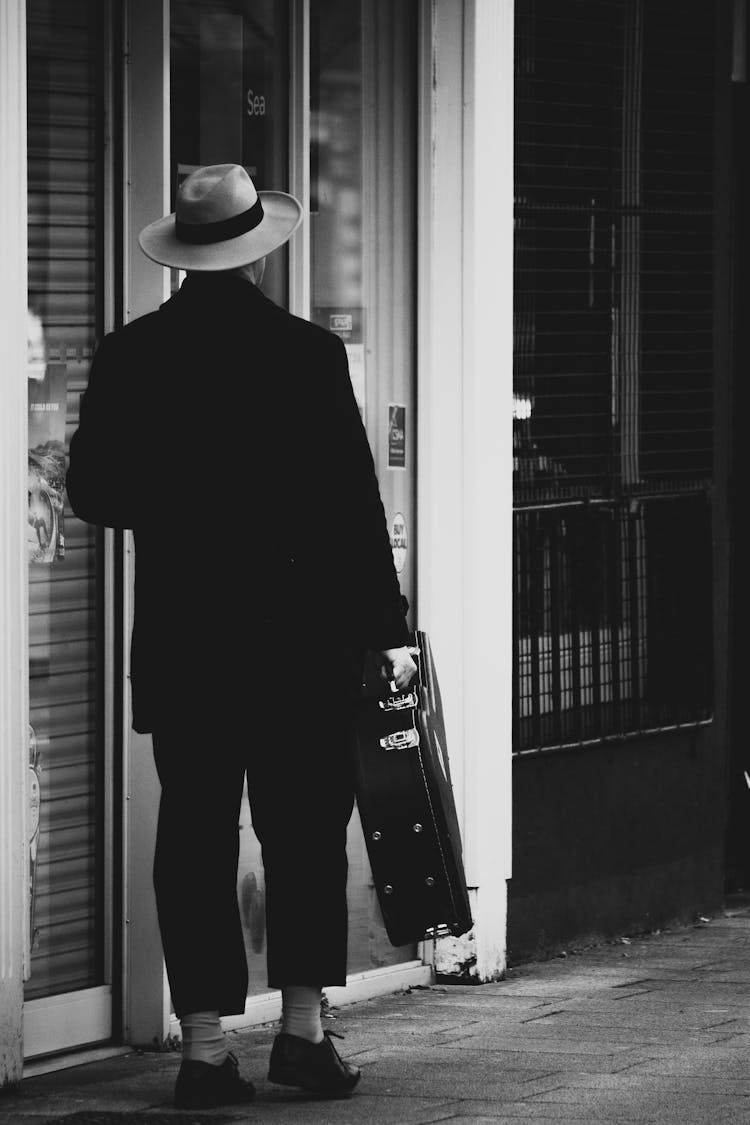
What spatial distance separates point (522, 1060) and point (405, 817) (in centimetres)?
66

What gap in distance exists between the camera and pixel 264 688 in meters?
4.93

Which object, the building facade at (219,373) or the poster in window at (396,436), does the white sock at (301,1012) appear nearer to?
the building facade at (219,373)

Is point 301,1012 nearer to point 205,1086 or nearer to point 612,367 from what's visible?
point 205,1086

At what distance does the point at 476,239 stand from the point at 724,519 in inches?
66.3

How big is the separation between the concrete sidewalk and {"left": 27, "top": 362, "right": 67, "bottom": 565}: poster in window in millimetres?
1249

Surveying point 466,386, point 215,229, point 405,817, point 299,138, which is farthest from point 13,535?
point 466,386

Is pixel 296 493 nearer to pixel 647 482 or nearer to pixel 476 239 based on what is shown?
pixel 476 239

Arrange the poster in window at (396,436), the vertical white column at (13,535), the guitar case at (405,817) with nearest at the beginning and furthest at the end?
the vertical white column at (13,535), the guitar case at (405,817), the poster in window at (396,436)

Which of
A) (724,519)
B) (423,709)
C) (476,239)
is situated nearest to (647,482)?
(724,519)

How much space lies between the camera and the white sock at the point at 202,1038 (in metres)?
4.87

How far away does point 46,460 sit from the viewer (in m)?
5.60

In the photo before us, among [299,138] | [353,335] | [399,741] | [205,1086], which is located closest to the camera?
[205,1086]

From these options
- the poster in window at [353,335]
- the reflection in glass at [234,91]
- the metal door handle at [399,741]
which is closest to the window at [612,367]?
the poster in window at [353,335]

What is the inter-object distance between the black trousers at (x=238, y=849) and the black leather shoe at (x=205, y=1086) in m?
0.13
